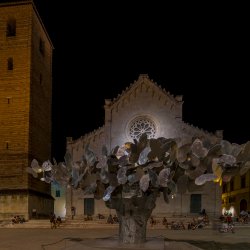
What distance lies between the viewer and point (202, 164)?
498 inches

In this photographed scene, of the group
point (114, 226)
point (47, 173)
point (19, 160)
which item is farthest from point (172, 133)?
point (47, 173)

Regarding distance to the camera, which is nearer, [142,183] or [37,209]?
[142,183]

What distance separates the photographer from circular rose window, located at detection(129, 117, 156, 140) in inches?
1710

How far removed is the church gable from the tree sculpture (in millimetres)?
29112

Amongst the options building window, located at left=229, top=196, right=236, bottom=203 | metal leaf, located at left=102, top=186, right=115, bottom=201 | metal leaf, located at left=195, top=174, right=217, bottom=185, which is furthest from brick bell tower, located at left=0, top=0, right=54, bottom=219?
metal leaf, located at left=195, top=174, right=217, bottom=185

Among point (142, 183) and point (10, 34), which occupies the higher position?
point (10, 34)

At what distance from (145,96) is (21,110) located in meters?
12.4

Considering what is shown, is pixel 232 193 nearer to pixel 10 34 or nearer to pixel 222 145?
pixel 10 34

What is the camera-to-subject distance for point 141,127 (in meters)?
43.7

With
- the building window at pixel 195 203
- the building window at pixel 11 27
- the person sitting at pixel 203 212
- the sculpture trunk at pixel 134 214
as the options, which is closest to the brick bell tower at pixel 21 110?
the building window at pixel 11 27

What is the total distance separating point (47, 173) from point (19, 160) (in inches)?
1082

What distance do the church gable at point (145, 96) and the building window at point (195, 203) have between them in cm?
861

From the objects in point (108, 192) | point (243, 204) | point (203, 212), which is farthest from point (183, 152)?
point (243, 204)

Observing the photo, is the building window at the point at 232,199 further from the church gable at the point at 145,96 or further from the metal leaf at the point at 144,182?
the metal leaf at the point at 144,182
